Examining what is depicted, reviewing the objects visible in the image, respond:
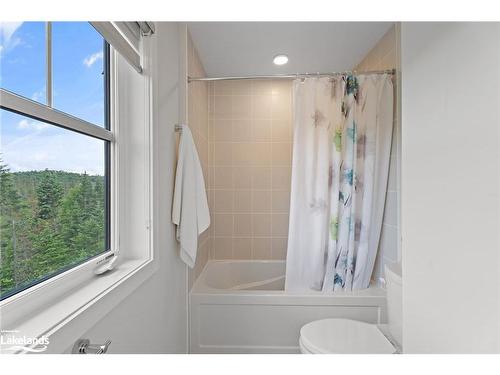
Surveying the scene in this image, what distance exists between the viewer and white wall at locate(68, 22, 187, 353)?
92 cm

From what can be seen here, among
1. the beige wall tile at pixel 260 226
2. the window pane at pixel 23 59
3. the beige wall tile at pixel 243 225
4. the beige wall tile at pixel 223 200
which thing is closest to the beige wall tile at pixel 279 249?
the beige wall tile at pixel 260 226

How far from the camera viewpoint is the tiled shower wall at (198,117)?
1.86 m

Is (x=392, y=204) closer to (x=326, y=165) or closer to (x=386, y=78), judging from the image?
(x=326, y=165)

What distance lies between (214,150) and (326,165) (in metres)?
1.24

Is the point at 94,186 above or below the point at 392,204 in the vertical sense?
above

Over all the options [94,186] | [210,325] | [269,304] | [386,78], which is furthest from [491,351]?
[386,78]

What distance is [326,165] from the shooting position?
180 centimetres

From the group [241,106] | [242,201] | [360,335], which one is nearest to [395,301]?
[360,335]

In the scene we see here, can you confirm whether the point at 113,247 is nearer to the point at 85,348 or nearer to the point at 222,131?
the point at 85,348

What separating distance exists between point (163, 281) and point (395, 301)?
3.93ft

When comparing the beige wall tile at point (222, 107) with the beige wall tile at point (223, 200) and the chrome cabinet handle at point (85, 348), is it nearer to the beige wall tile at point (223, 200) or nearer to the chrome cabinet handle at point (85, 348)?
the beige wall tile at point (223, 200)

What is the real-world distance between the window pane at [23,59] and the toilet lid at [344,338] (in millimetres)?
1464

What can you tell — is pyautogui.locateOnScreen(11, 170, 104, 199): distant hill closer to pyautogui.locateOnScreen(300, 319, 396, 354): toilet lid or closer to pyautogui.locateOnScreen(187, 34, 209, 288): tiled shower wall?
pyautogui.locateOnScreen(187, 34, 209, 288): tiled shower wall

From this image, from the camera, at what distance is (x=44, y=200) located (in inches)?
28.2
